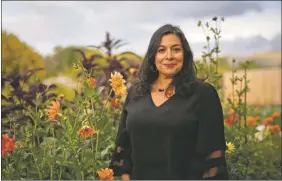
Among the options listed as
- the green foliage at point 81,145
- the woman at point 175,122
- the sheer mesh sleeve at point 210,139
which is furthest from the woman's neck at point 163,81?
the green foliage at point 81,145

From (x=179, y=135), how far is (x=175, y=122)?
0.13 ft

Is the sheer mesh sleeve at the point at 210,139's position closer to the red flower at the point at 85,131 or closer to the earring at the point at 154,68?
the earring at the point at 154,68

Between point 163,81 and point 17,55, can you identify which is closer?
point 163,81

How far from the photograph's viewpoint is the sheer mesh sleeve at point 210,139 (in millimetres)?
1432

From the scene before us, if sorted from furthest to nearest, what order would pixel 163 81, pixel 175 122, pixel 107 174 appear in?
pixel 107 174
pixel 163 81
pixel 175 122

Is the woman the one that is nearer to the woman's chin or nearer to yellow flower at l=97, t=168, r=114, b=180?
the woman's chin

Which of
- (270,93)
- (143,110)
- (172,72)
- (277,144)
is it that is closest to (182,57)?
(172,72)

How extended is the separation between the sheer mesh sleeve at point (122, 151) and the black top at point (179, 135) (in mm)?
72

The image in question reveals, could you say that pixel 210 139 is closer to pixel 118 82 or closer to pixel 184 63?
pixel 184 63

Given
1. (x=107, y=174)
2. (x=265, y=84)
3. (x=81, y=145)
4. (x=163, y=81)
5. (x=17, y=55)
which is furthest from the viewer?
(x=265, y=84)

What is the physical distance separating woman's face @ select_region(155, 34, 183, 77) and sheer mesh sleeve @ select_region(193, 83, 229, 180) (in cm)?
11

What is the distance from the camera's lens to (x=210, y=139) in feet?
4.71

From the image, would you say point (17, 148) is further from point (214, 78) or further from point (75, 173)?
point (214, 78)

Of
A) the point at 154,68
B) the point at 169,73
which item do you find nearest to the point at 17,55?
the point at 154,68
